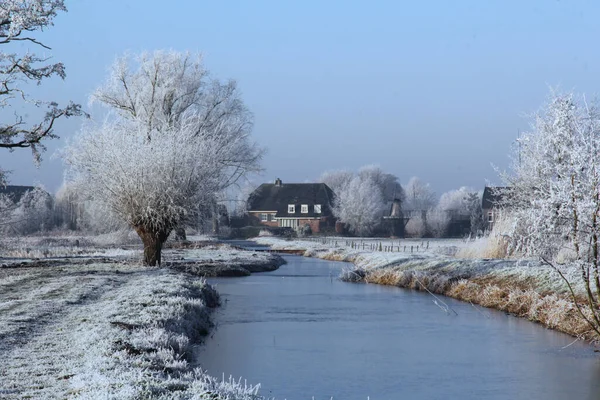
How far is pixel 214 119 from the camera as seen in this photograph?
51.6m

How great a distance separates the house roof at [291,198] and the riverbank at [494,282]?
6548 centimetres

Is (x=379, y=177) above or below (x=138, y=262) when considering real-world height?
above

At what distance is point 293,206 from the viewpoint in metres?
106

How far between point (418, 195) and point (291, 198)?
4662 centimetres

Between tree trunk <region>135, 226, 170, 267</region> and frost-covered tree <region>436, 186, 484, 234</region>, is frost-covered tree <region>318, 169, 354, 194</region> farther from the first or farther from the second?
tree trunk <region>135, 226, 170, 267</region>

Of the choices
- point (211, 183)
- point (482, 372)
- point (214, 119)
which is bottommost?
point (482, 372)

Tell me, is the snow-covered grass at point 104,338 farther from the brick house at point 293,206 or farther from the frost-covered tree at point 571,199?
the brick house at point 293,206

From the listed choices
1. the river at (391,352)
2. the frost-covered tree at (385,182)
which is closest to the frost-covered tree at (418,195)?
the frost-covered tree at (385,182)

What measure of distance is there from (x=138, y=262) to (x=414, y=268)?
1150cm

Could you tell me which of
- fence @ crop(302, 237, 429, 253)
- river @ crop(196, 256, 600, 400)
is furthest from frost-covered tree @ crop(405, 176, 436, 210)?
river @ crop(196, 256, 600, 400)

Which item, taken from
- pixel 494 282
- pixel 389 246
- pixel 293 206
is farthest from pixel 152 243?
pixel 293 206

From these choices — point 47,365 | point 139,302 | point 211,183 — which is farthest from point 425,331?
point 211,183

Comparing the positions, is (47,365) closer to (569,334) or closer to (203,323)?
(203,323)

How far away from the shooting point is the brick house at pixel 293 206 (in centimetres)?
10369
